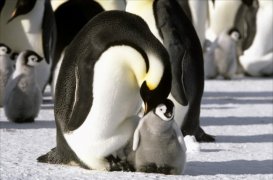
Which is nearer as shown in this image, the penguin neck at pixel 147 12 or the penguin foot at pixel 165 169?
the penguin foot at pixel 165 169

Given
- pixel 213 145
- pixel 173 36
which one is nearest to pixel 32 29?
pixel 173 36

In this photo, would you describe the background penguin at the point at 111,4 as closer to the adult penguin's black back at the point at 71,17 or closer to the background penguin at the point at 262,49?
the adult penguin's black back at the point at 71,17

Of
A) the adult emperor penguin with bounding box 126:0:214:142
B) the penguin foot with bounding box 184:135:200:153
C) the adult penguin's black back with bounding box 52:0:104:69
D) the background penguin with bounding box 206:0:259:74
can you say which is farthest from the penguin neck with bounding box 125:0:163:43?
the background penguin with bounding box 206:0:259:74

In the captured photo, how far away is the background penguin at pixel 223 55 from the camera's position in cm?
1114

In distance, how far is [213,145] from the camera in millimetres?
6180

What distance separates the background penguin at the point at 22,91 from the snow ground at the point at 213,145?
0.10 metres

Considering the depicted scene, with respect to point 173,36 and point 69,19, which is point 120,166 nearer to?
point 173,36

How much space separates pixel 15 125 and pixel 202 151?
1.80 meters

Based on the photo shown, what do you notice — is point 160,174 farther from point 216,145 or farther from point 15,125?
point 15,125

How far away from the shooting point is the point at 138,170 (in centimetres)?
471

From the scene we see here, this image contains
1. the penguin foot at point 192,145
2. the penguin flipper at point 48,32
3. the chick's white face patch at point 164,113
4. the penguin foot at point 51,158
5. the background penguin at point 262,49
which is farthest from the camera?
the background penguin at point 262,49

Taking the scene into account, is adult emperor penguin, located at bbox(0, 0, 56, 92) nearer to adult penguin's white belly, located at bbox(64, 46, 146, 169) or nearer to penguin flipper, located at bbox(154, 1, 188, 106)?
penguin flipper, located at bbox(154, 1, 188, 106)

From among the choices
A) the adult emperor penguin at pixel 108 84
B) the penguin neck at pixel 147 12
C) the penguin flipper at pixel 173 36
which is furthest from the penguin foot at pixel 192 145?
the adult emperor penguin at pixel 108 84

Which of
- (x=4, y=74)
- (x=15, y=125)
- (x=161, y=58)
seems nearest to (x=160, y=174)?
(x=161, y=58)
